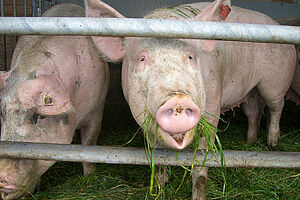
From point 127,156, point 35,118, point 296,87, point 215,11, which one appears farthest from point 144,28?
point 296,87

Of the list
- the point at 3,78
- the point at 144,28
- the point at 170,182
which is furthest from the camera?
the point at 170,182

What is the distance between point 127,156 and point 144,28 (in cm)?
85

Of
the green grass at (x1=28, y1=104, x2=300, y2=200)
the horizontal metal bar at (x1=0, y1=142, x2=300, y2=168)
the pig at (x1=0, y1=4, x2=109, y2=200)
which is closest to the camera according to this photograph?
the horizontal metal bar at (x1=0, y1=142, x2=300, y2=168)

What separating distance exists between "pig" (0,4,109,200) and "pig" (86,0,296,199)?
0.53 m

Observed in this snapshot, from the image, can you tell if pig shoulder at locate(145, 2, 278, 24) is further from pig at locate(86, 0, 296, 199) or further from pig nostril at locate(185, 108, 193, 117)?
pig nostril at locate(185, 108, 193, 117)

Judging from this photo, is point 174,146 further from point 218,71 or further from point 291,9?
point 291,9

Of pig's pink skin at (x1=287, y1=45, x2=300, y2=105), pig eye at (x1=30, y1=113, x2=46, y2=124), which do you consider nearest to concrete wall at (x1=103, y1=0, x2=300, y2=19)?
pig's pink skin at (x1=287, y1=45, x2=300, y2=105)

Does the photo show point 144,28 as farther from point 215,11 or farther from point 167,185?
point 167,185

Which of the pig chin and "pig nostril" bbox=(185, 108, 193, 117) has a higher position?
"pig nostril" bbox=(185, 108, 193, 117)

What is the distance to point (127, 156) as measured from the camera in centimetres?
200

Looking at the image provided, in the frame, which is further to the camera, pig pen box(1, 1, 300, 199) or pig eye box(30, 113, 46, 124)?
pig pen box(1, 1, 300, 199)

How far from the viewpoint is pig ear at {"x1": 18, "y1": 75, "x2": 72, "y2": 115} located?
2477mm

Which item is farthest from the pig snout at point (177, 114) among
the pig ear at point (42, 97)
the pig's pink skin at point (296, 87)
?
the pig's pink skin at point (296, 87)

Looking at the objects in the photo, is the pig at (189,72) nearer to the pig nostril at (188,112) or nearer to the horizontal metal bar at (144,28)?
the pig nostril at (188,112)
